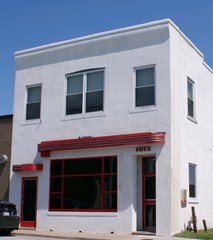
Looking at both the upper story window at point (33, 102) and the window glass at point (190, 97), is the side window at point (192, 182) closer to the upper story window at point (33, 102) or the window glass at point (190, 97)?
the window glass at point (190, 97)

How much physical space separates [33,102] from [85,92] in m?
3.11

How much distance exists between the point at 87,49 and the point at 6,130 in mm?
5885

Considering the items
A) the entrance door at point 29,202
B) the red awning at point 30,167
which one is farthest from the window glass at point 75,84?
the entrance door at point 29,202

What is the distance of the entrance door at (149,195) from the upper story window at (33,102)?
631 cm

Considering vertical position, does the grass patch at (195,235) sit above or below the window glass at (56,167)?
below

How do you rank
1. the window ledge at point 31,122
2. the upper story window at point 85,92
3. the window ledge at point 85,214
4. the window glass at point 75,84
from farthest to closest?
the window ledge at point 31,122
the window glass at point 75,84
the upper story window at point 85,92
the window ledge at point 85,214

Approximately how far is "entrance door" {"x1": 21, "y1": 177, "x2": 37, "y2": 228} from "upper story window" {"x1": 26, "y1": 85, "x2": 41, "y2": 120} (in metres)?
3.06

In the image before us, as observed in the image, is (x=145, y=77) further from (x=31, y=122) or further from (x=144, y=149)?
(x=31, y=122)

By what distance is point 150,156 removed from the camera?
19.8 meters

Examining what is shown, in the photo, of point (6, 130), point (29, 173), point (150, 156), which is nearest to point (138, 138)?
point (150, 156)

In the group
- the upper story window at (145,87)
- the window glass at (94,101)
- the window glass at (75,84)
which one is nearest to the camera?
the upper story window at (145,87)

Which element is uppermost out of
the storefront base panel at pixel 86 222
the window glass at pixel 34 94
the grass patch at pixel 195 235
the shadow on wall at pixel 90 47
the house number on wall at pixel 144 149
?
the shadow on wall at pixel 90 47

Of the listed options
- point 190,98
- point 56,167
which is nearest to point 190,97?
point 190,98

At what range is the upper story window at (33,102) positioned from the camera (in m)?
23.3
